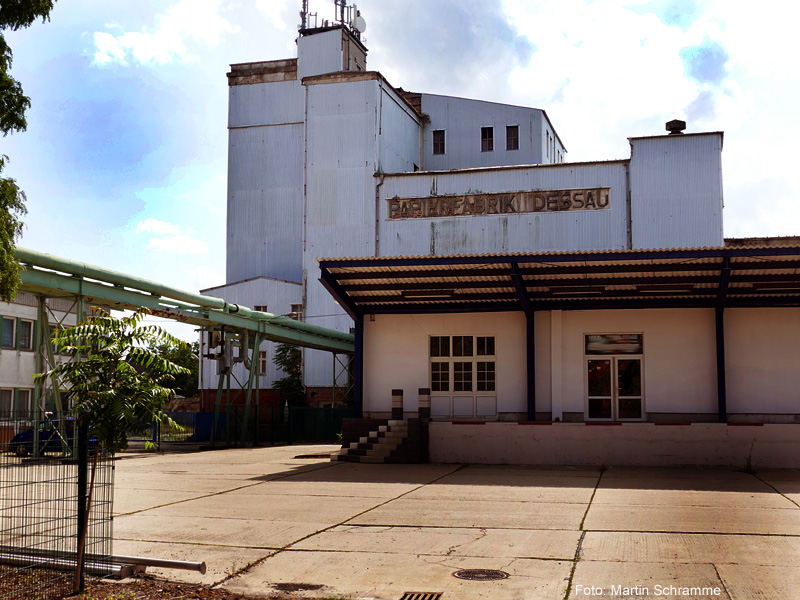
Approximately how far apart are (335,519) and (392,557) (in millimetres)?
2839

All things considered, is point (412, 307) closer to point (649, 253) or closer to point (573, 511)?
point (649, 253)

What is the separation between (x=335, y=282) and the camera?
75.5 ft

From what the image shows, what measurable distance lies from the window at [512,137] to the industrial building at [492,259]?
5.2 inches

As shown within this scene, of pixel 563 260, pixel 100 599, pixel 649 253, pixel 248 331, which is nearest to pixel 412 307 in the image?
pixel 563 260

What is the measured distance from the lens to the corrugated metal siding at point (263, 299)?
46500 millimetres

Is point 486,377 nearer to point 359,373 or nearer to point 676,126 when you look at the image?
point 359,373

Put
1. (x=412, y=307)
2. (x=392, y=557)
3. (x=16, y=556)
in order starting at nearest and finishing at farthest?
(x=16, y=556) < (x=392, y=557) < (x=412, y=307)

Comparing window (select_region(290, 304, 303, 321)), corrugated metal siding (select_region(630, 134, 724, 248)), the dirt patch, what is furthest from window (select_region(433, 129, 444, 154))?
the dirt patch

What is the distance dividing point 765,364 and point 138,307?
774 inches

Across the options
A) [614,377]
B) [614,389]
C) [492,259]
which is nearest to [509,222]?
[614,377]

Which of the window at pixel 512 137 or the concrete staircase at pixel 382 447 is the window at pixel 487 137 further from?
the concrete staircase at pixel 382 447

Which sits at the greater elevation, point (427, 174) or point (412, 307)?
point (427, 174)

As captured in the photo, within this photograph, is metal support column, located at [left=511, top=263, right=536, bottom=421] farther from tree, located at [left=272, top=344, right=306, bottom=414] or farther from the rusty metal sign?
tree, located at [left=272, top=344, right=306, bottom=414]

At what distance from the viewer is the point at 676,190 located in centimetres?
3875
